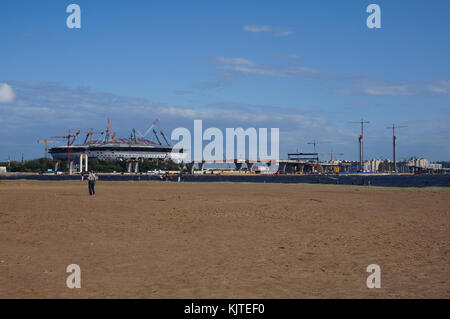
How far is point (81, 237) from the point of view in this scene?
13242mm

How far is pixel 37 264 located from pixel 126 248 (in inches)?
95.9

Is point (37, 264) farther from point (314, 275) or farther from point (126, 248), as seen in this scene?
point (314, 275)

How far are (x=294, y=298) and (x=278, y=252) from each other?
393cm

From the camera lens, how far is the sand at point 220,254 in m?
7.91

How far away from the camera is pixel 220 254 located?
434 inches

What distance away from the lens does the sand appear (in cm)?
791

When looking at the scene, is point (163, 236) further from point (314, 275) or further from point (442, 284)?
point (442, 284)
